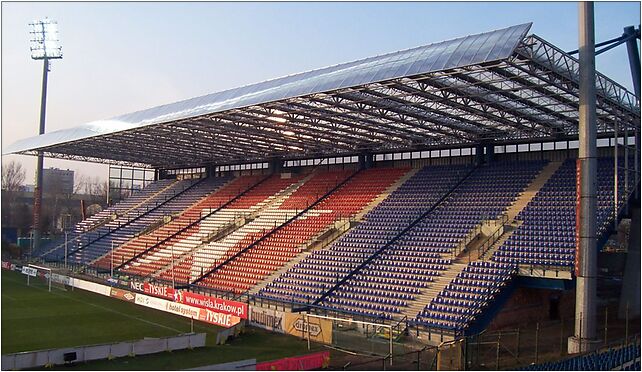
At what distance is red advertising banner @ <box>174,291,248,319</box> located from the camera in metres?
27.2

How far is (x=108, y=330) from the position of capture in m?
25.5

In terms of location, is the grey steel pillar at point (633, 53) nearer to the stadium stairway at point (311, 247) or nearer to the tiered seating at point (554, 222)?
the tiered seating at point (554, 222)

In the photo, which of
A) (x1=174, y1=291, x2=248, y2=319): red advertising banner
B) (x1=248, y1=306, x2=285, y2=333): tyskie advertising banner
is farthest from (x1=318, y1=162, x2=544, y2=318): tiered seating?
(x1=174, y1=291, x2=248, y2=319): red advertising banner

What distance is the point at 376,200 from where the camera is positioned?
38844 millimetres

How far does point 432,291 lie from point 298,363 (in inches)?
385

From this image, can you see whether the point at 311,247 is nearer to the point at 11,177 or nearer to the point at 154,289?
the point at 154,289

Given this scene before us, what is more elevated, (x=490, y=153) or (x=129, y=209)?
(x=490, y=153)

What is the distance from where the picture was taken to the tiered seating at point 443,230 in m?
27.6

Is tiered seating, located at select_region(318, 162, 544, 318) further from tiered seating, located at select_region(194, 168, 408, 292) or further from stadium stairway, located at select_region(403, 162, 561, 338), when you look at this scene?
tiered seating, located at select_region(194, 168, 408, 292)

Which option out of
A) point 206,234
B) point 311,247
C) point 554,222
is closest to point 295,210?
point 206,234

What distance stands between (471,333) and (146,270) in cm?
2535

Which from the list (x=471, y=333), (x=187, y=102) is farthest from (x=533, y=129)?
(x=187, y=102)

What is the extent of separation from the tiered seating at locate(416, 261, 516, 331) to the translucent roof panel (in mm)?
9573

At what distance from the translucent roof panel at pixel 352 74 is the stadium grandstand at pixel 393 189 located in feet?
0.32
